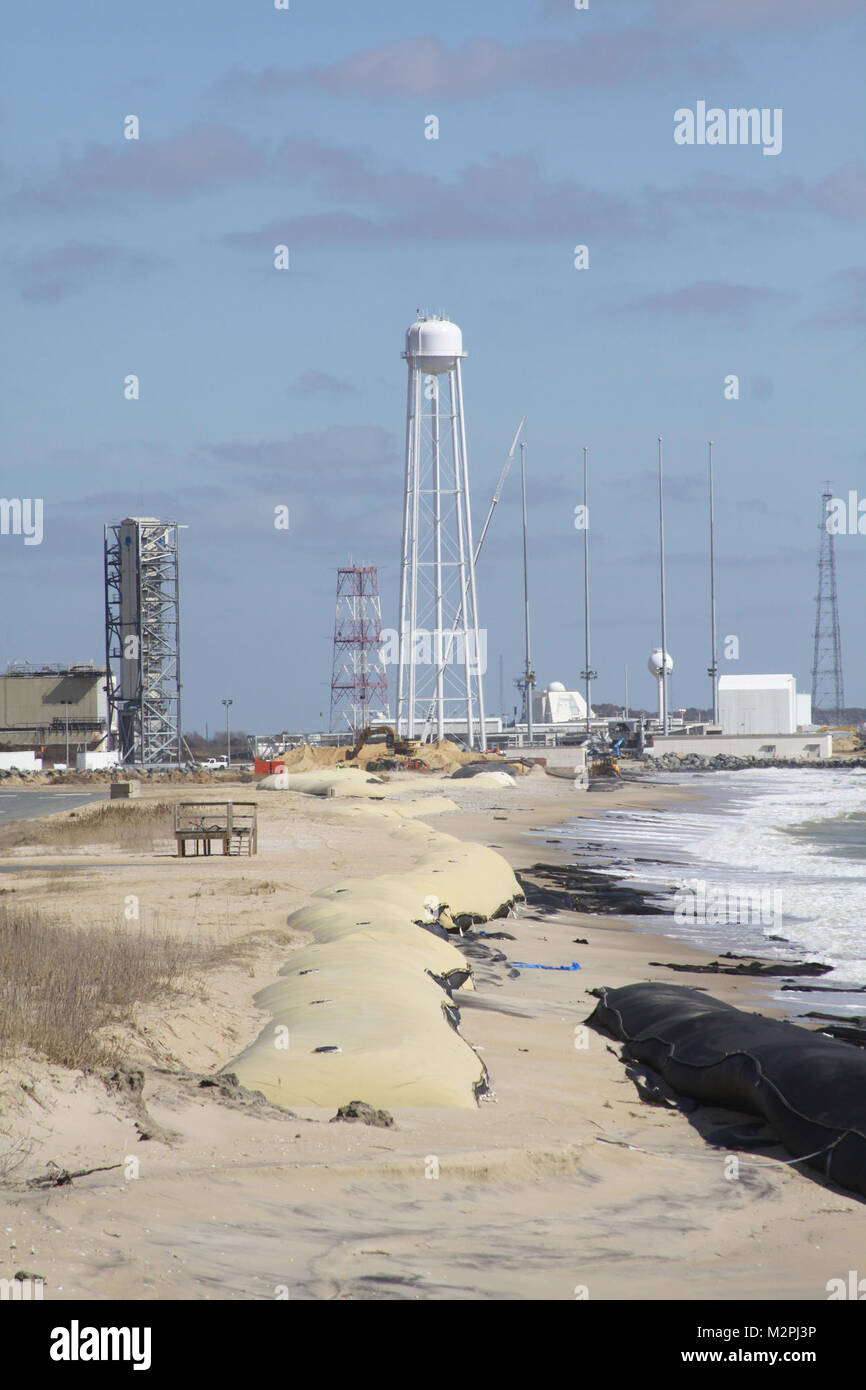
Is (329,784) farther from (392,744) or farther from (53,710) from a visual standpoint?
(53,710)

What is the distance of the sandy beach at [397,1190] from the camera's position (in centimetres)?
577

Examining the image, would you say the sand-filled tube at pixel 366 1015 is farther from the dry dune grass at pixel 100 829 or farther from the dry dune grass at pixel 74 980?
the dry dune grass at pixel 100 829

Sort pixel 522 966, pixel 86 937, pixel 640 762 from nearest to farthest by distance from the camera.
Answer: pixel 86 937 → pixel 522 966 → pixel 640 762

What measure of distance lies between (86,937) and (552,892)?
13.8 meters

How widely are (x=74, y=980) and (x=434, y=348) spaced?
7094 centimetres

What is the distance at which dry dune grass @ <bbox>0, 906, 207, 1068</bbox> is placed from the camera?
346 inches

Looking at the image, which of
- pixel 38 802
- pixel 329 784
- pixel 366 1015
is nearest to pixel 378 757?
pixel 38 802

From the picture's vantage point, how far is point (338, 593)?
126 metres

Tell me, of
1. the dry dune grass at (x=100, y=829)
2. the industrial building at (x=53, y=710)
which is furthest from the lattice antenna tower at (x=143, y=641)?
the dry dune grass at (x=100, y=829)

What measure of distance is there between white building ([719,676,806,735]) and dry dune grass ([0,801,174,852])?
82.9m
